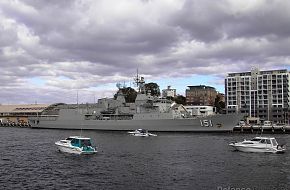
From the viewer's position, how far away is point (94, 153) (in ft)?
143

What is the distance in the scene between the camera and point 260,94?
17488 cm

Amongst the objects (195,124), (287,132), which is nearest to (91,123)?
(195,124)

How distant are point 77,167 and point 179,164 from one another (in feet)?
32.2

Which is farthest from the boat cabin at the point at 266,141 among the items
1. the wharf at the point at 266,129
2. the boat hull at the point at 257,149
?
the wharf at the point at 266,129

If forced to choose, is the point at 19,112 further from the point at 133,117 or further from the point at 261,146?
the point at 261,146

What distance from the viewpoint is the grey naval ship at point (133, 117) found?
87438mm

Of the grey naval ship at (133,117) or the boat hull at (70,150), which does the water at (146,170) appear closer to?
the boat hull at (70,150)

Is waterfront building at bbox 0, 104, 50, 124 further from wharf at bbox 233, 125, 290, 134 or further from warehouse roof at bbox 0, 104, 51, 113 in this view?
wharf at bbox 233, 125, 290, 134

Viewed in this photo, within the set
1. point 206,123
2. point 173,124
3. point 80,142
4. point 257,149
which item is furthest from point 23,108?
point 257,149

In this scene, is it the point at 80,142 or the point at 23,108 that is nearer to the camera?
the point at 80,142

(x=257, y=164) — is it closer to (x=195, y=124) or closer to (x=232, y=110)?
(x=195, y=124)

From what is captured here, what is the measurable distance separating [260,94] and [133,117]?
96.4 m

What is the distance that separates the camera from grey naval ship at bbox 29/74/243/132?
287 feet

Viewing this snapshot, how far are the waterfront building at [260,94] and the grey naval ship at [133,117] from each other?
238ft
